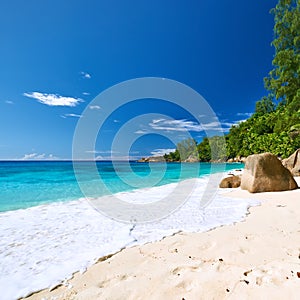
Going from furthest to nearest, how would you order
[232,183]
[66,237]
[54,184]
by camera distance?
[54,184] < [232,183] < [66,237]

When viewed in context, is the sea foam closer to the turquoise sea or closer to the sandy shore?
the sandy shore

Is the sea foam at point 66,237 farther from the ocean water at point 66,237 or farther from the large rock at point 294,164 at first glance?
the large rock at point 294,164

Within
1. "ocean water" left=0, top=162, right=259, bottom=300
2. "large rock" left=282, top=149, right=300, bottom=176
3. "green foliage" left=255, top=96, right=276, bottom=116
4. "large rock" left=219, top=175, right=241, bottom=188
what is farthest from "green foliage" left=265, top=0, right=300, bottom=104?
"green foliage" left=255, top=96, right=276, bottom=116

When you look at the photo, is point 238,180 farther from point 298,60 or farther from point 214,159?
point 214,159

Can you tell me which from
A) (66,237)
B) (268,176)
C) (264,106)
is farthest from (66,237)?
(264,106)

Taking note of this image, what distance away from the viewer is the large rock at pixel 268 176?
685cm

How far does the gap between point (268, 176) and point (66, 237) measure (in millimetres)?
6573

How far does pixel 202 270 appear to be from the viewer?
2.06 meters

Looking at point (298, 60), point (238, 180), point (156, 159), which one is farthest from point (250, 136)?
point (156, 159)

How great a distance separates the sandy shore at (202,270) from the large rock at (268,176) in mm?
3844

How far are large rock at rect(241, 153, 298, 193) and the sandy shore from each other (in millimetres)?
3844

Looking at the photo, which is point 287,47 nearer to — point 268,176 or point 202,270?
point 268,176

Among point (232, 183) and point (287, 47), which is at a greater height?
point (287, 47)

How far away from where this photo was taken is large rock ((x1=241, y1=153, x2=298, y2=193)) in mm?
6846
